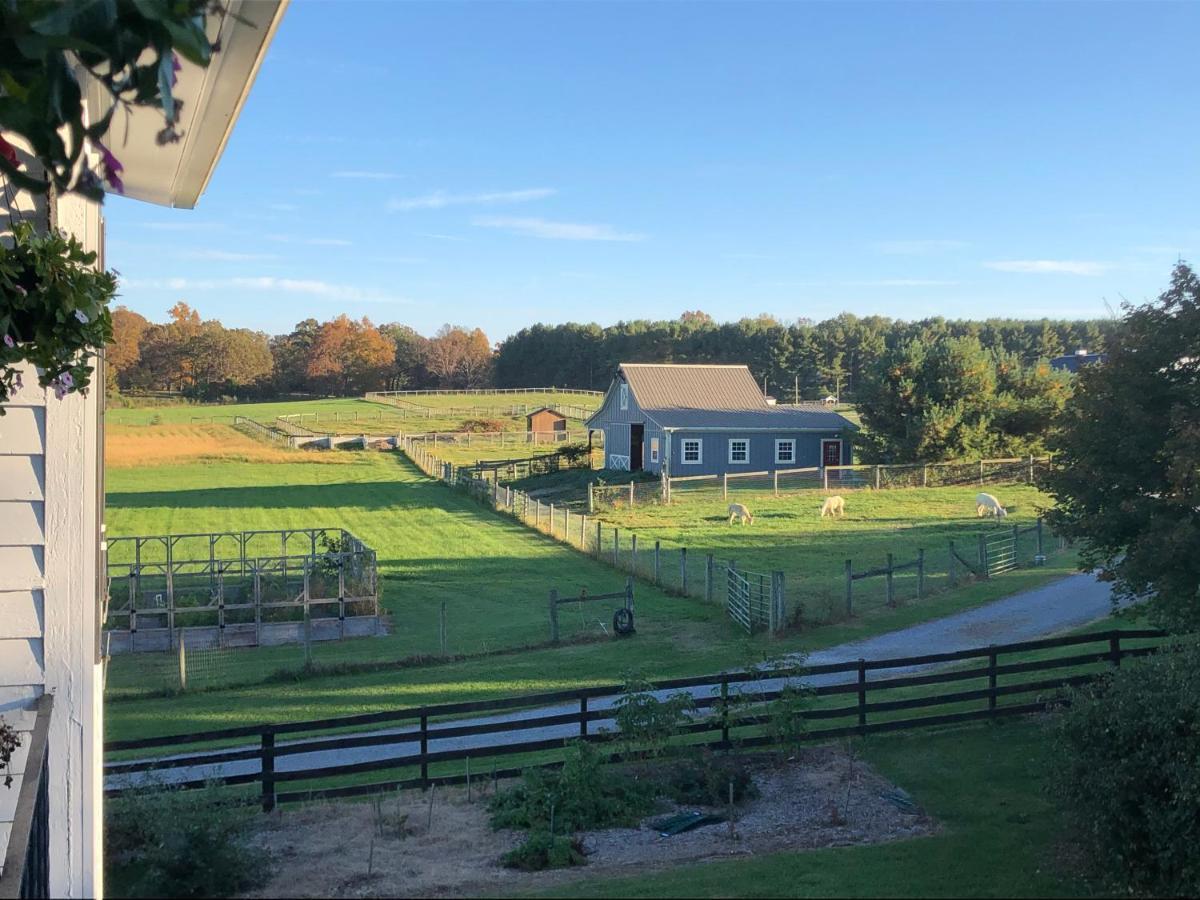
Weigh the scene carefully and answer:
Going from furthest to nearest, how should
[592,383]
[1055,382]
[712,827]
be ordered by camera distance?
[592,383]
[1055,382]
[712,827]

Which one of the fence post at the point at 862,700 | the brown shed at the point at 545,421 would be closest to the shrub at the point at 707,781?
the fence post at the point at 862,700

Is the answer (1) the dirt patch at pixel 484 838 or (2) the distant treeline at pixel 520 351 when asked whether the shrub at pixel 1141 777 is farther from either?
(2) the distant treeline at pixel 520 351

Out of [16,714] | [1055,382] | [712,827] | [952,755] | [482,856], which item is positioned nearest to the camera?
[16,714]

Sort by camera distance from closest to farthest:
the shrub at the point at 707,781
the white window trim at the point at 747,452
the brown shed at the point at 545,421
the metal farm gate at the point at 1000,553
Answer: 1. the shrub at the point at 707,781
2. the metal farm gate at the point at 1000,553
3. the white window trim at the point at 747,452
4. the brown shed at the point at 545,421

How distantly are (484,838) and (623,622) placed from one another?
9139mm

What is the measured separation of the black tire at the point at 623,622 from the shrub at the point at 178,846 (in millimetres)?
10056

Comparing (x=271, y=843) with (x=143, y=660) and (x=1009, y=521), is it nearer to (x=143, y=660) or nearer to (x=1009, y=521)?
(x=143, y=660)

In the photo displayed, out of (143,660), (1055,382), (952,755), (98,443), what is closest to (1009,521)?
(1055,382)

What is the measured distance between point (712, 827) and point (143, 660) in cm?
1182

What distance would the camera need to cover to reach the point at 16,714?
4.52 m

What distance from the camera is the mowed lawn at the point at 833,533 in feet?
70.0

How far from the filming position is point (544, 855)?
7.95m

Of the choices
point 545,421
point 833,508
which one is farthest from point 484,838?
point 545,421

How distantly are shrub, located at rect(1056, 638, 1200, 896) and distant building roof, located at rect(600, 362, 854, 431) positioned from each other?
34.1m
